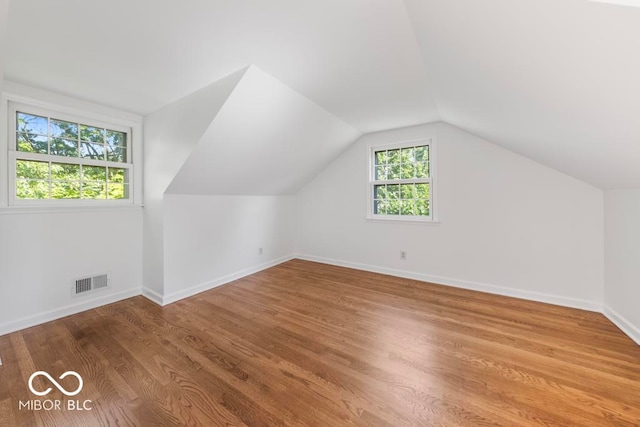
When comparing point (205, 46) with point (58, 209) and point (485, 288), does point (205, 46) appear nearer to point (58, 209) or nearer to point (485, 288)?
point (58, 209)

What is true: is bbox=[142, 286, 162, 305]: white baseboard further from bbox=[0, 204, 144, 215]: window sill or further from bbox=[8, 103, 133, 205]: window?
bbox=[8, 103, 133, 205]: window

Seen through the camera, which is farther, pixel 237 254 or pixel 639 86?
pixel 237 254

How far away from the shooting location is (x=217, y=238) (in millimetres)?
3305

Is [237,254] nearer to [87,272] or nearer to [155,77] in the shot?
[87,272]

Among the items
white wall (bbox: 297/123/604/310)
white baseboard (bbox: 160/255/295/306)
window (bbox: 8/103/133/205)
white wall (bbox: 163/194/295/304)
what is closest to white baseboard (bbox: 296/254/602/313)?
white wall (bbox: 297/123/604/310)

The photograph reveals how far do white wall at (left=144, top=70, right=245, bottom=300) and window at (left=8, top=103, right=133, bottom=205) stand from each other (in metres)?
0.30

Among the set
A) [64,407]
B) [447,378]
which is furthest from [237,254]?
[447,378]

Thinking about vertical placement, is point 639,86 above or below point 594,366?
above

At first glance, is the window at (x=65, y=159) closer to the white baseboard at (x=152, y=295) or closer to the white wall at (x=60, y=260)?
the white wall at (x=60, y=260)

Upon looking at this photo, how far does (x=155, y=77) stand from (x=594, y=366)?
13.4 ft

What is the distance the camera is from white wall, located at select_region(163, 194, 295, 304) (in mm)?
2793

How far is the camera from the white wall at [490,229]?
2.58m

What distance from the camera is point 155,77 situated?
206 cm

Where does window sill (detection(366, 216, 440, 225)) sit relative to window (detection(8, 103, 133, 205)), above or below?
below
